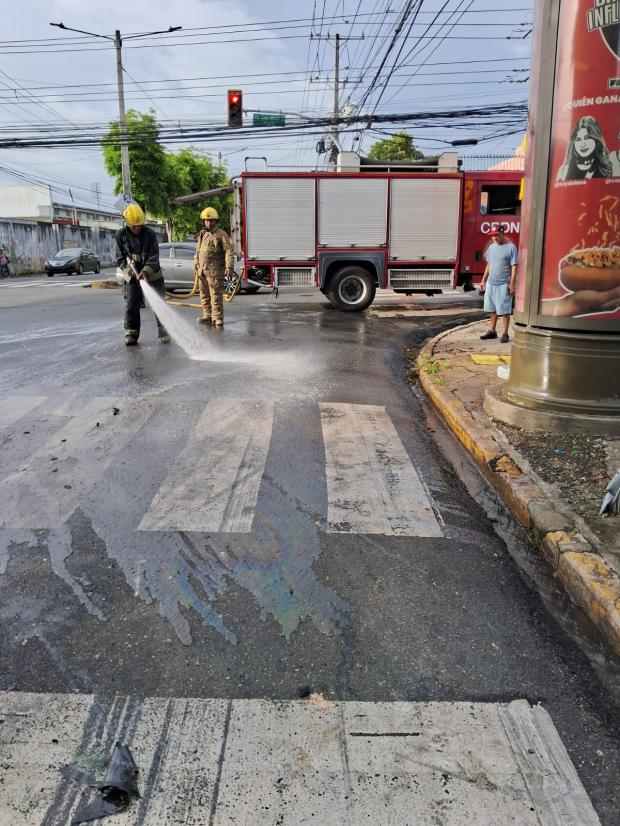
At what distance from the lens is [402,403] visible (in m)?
7.07

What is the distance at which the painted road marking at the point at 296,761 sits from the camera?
202cm

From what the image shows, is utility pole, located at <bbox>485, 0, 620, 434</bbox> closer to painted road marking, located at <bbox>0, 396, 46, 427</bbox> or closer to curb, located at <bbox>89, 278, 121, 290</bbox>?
painted road marking, located at <bbox>0, 396, 46, 427</bbox>

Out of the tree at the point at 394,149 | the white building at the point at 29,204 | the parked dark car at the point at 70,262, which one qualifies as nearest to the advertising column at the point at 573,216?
the parked dark car at the point at 70,262

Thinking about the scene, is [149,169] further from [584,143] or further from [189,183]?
[584,143]

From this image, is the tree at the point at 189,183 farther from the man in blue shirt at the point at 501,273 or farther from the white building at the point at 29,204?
the man in blue shirt at the point at 501,273

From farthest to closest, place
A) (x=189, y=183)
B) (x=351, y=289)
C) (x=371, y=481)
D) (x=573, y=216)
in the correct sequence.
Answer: (x=189, y=183) < (x=351, y=289) < (x=573, y=216) < (x=371, y=481)

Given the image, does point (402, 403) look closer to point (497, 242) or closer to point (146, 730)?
point (497, 242)

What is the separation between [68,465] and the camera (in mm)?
4906

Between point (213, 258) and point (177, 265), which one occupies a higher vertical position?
point (213, 258)

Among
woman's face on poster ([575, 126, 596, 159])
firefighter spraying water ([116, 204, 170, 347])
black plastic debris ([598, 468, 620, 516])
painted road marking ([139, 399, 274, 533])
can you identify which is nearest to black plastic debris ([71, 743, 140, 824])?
painted road marking ([139, 399, 274, 533])

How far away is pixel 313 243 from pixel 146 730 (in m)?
13.0

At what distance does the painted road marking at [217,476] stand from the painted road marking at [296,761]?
1.56 m

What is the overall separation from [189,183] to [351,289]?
126ft

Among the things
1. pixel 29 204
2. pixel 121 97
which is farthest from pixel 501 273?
pixel 29 204
